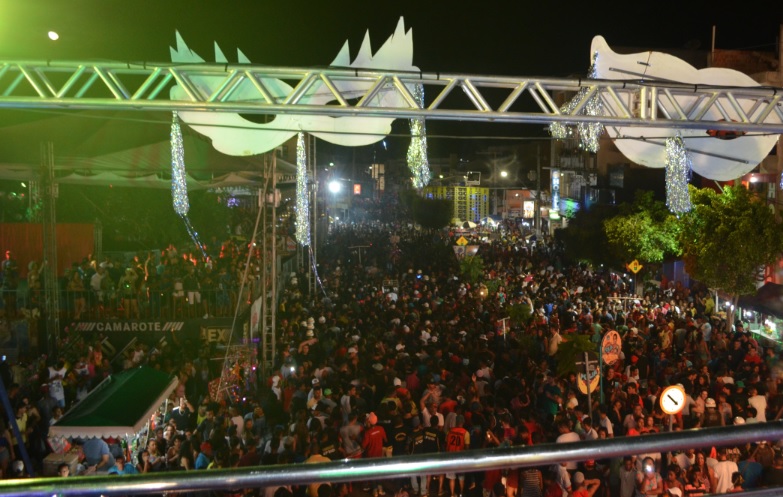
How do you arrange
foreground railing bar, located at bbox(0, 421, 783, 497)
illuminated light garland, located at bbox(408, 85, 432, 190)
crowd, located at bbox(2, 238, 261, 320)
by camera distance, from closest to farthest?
1. foreground railing bar, located at bbox(0, 421, 783, 497)
2. illuminated light garland, located at bbox(408, 85, 432, 190)
3. crowd, located at bbox(2, 238, 261, 320)

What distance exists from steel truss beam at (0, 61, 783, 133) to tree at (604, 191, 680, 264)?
54.5 feet

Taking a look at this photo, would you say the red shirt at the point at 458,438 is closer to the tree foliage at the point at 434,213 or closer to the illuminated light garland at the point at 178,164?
the illuminated light garland at the point at 178,164

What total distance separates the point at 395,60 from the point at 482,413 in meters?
4.50

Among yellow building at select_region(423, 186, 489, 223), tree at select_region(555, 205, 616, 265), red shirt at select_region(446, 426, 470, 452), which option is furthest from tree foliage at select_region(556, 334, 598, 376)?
yellow building at select_region(423, 186, 489, 223)

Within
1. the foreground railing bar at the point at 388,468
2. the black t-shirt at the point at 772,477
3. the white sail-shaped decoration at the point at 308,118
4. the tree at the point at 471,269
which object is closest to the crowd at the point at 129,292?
the white sail-shaped decoration at the point at 308,118

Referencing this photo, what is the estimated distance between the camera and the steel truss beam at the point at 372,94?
661cm

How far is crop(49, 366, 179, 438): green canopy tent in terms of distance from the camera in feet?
23.4

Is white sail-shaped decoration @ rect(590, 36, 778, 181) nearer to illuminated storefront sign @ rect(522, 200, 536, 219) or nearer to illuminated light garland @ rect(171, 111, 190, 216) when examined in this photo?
illuminated light garland @ rect(171, 111, 190, 216)

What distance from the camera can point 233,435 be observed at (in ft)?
25.5

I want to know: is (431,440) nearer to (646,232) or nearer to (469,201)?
(646,232)

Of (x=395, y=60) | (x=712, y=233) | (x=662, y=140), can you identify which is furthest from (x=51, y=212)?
(x=712, y=233)

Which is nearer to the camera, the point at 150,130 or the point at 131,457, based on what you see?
the point at 131,457

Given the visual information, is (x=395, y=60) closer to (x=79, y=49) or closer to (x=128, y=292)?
(x=128, y=292)

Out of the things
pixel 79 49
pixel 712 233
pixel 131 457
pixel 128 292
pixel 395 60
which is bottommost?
pixel 131 457
